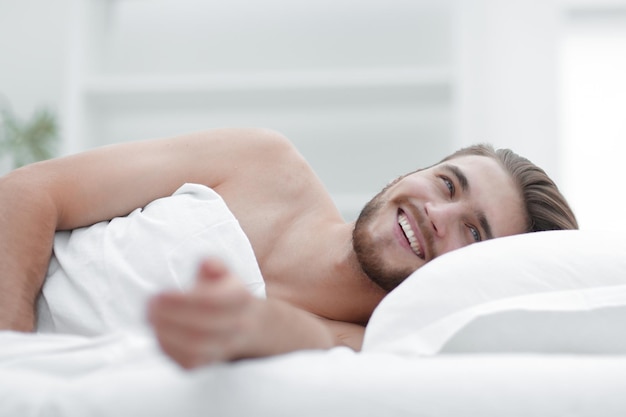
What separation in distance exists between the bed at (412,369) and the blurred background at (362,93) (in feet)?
6.85

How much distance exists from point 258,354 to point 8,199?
739 millimetres

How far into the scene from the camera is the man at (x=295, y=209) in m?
1.27

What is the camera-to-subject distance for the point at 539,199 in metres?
1.40

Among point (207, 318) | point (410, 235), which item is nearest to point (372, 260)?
point (410, 235)

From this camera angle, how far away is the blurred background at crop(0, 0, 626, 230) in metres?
3.09

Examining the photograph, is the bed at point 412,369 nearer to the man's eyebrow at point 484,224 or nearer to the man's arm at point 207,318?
the man's arm at point 207,318

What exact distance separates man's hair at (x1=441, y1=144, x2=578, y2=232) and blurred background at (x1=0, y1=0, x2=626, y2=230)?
1.57 meters

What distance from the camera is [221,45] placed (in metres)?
3.22

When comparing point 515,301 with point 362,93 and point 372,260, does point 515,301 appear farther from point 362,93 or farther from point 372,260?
point 362,93

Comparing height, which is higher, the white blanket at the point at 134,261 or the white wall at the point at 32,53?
the white wall at the point at 32,53

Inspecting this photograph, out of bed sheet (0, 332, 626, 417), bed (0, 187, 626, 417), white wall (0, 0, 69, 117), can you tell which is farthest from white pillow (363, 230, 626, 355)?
white wall (0, 0, 69, 117)

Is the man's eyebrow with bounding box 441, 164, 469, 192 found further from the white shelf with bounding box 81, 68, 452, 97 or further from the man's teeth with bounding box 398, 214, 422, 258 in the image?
the white shelf with bounding box 81, 68, 452, 97

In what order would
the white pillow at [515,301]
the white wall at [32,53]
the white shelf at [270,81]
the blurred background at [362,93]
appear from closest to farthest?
the white pillow at [515,301]
the white shelf at [270,81]
the blurred background at [362,93]
the white wall at [32,53]

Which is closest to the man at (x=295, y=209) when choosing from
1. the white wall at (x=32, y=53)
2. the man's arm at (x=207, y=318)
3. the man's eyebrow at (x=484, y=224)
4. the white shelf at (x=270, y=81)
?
the man's eyebrow at (x=484, y=224)
